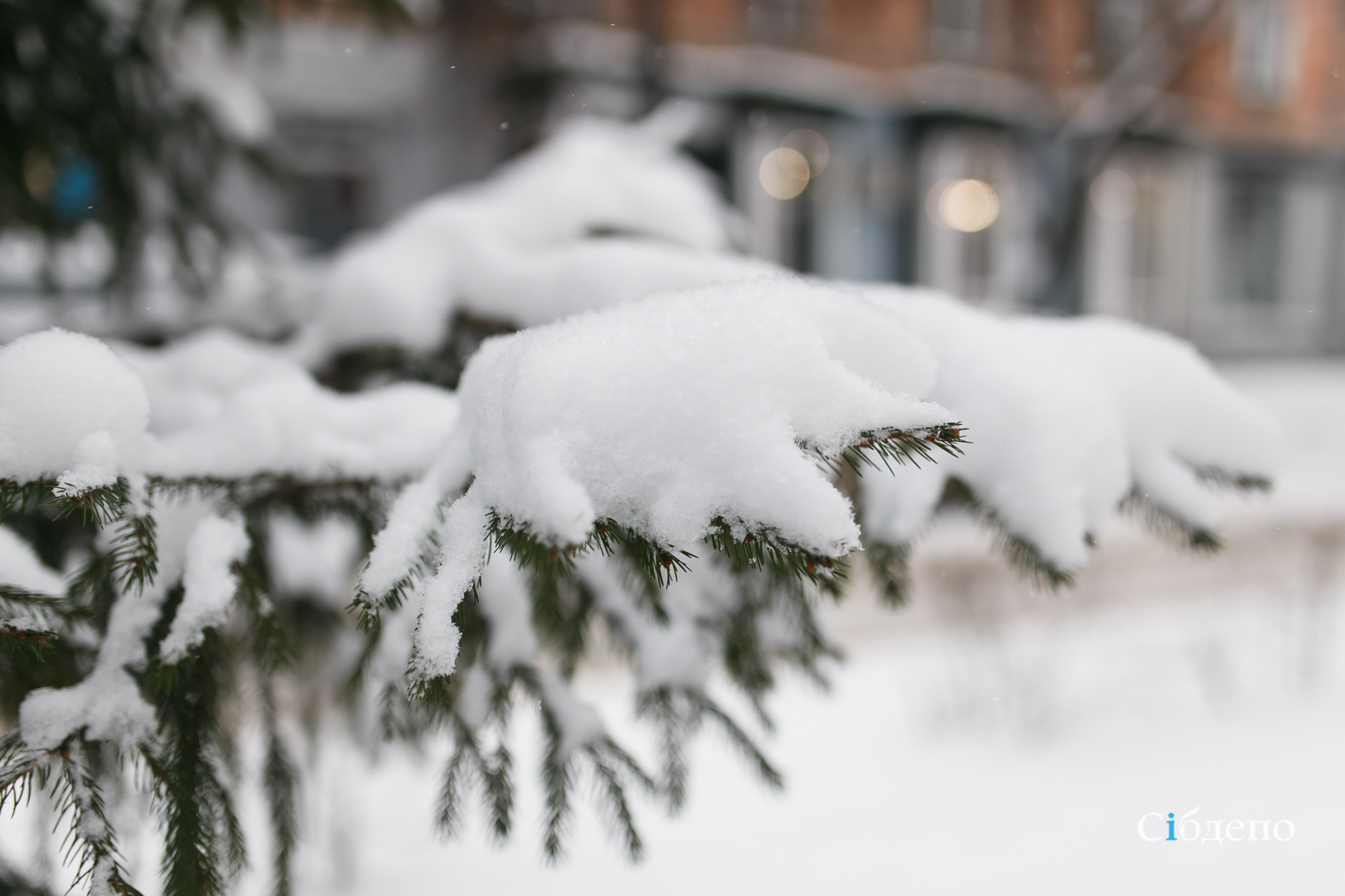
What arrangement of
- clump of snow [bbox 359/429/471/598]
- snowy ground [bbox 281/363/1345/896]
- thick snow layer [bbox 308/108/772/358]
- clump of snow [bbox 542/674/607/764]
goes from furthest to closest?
snowy ground [bbox 281/363/1345/896] → thick snow layer [bbox 308/108/772/358] → clump of snow [bbox 542/674/607/764] → clump of snow [bbox 359/429/471/598]

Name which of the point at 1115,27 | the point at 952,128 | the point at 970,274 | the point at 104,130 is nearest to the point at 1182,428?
the point at 104,130

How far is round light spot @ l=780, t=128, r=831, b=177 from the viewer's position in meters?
14.0

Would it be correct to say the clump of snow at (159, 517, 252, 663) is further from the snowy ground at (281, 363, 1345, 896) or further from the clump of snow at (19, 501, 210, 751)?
the snowy ground at (281, 363, 1345, 896)

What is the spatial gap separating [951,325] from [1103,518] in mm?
305

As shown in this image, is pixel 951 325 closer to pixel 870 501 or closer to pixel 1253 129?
pixel 870 501

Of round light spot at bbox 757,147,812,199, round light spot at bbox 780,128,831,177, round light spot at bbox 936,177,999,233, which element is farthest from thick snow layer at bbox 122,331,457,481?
round light spot at bbox 936,177,999,233

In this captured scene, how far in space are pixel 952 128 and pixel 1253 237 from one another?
26.9ft

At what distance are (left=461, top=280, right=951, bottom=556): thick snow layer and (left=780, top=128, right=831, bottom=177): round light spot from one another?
45.5 ft

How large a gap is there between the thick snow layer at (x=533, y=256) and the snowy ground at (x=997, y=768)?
2.62 feet

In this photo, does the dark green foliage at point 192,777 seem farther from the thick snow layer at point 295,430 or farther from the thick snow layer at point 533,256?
the thick snow layer at point 533,256

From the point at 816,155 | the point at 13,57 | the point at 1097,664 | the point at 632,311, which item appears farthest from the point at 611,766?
the point at 816,155

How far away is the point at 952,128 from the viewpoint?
14945mm

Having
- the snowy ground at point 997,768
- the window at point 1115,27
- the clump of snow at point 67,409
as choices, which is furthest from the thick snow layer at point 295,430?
the window at point 1115,27

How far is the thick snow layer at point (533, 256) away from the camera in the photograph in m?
1.56
